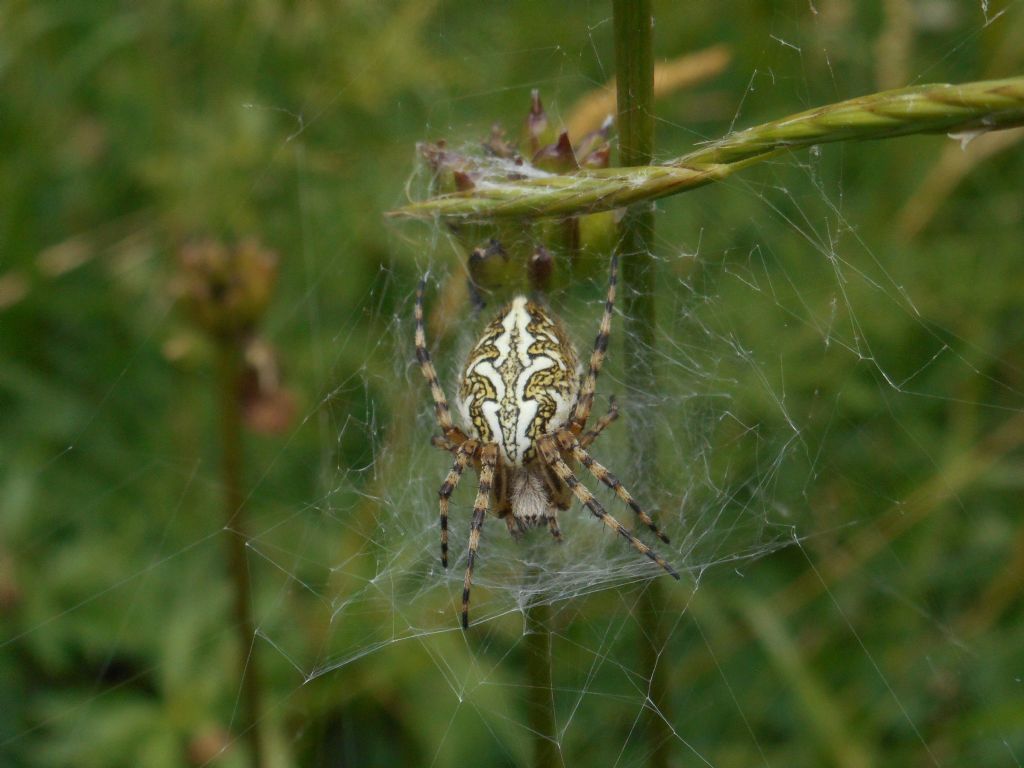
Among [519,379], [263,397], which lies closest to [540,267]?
[519,379]

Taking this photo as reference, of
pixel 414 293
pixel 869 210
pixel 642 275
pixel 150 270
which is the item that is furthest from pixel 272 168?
pixel 869 210

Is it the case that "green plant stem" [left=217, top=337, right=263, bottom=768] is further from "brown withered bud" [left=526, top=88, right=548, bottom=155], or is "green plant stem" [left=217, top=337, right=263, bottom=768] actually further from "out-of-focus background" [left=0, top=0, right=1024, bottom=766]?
"brown withered bud" [left=526, top=88, right=548, bottom=155]

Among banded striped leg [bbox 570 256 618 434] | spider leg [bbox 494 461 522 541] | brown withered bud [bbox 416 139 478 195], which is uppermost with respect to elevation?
brown withered bud [bbox 416 139 478 195]

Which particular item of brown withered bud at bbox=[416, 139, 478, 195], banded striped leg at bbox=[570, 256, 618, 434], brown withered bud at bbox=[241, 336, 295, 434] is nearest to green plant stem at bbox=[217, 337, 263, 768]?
brown withered bud at bbox=[241, 336, 295, 434]

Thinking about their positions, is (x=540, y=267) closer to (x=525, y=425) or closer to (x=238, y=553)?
(x=525, y=425)

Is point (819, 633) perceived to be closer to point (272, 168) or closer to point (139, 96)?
point (272, 168)

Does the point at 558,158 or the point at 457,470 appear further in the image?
the point at 457,470
